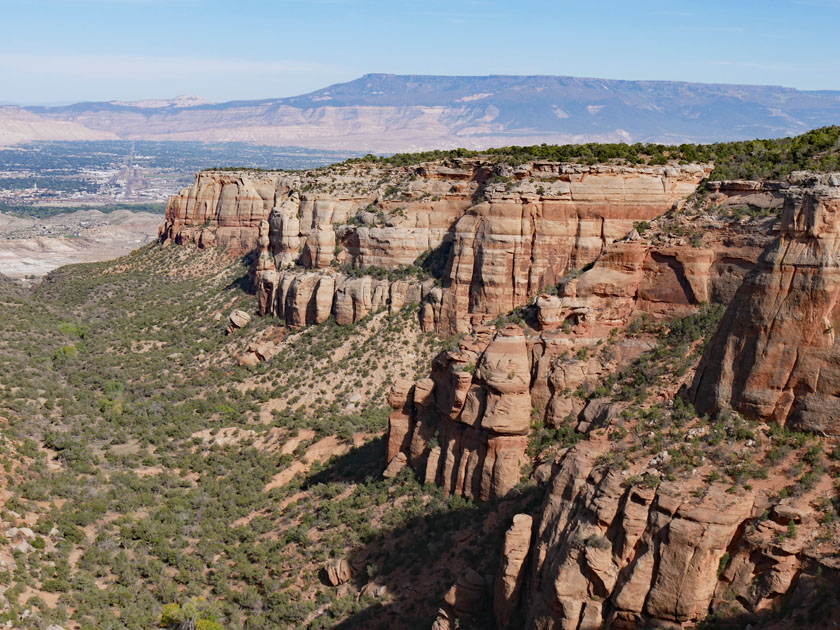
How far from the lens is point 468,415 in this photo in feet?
122

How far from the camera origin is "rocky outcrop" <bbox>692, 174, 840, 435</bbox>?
77.7 ft

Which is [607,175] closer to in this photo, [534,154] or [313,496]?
[534,154]

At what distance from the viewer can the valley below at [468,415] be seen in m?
23.8

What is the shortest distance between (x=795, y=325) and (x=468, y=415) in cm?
1601

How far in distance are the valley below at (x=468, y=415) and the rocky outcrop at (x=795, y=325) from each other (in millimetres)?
79

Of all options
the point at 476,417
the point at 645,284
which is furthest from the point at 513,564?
the point at 645,284

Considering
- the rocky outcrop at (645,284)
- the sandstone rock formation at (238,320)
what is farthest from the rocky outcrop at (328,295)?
the rocky outcrop at (645,284)

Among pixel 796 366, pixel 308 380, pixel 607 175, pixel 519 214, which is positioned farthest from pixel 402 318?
pixel 796 366

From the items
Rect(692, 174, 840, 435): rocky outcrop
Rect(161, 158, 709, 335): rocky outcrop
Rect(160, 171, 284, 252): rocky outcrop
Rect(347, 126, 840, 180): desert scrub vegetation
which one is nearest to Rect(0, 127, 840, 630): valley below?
Rect(692, 174, 840, 435): rocky outcrop

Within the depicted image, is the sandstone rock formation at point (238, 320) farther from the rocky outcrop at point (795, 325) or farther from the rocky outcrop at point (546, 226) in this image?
the rocky outcrop at point (795, 325)

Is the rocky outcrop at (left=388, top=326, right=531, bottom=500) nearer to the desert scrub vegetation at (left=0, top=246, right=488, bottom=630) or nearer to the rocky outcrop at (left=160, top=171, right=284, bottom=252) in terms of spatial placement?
the desert scrub vegetation at (left=0, top=246, right=488, bottom=630)

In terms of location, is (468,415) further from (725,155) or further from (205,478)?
(725,155)

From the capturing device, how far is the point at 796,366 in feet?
79.5

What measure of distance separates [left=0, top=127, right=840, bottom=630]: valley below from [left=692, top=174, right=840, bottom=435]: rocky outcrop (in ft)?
0.26
